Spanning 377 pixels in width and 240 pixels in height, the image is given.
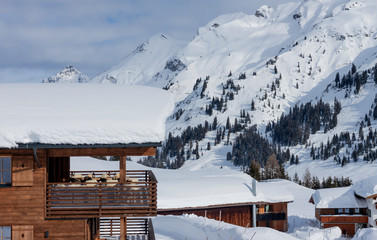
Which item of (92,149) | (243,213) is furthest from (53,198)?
(243,213)

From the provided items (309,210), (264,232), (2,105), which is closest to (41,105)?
(2,105)

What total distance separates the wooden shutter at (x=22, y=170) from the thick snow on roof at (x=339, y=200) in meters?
49.2

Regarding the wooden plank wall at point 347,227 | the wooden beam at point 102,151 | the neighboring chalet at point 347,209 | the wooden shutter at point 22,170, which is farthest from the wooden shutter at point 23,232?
the wooden plank wall at point 347,227

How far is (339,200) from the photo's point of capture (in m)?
62.2

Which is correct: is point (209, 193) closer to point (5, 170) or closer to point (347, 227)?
point (347, 227)

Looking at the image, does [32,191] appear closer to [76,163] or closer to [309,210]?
[76,163]

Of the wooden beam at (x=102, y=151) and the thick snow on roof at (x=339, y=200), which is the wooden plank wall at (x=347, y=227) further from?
the wooden beam at (x=102, y=151)

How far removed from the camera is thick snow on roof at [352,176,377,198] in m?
58.4

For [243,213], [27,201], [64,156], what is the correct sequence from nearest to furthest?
[27,201], [64,156], [243,213]

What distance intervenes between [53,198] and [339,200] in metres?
50.2

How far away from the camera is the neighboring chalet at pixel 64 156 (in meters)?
17.3

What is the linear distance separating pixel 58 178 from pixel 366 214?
4870 centimetres

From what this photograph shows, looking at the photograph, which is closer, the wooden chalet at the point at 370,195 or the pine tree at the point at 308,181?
the wooden chalet at the point at 370,195

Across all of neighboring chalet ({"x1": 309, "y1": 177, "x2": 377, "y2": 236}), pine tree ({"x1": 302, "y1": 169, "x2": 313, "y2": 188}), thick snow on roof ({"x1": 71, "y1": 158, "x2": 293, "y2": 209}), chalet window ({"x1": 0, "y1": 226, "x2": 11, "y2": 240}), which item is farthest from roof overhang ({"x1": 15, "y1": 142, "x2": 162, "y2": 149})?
pine tree ({"x1": 302, "y1": 169, "x2": 313, "y2": 188})
